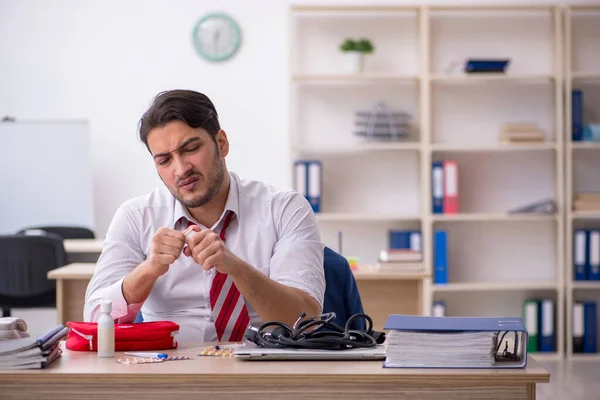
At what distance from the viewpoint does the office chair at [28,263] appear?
16.4 feet

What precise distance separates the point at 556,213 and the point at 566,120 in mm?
596

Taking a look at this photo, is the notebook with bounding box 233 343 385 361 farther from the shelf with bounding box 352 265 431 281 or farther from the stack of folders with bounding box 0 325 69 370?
the shelf with bounding box 352 265 431 281

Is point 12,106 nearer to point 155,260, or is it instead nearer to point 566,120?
point 566,120

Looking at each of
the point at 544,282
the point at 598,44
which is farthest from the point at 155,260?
the point at 598,44

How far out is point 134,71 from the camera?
5934 millimetres

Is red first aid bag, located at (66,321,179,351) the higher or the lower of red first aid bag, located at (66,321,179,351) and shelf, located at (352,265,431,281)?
the higher

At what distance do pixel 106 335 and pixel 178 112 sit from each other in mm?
686

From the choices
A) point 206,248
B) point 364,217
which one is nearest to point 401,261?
point 364,217

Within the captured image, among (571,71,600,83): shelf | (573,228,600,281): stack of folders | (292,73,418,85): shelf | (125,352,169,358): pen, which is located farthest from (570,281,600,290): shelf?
(125,352,169,358): pen

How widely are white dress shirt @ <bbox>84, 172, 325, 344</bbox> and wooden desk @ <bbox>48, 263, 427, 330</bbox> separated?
6.17ft

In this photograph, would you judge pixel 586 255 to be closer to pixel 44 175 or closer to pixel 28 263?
pixel 28 263

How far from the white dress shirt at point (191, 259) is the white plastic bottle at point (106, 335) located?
38 centimetres

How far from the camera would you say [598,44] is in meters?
5.91

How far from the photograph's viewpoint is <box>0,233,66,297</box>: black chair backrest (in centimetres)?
499
